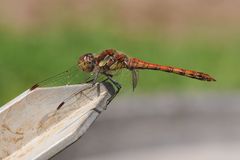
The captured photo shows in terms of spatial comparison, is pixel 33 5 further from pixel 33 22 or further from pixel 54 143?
pixel 54 143

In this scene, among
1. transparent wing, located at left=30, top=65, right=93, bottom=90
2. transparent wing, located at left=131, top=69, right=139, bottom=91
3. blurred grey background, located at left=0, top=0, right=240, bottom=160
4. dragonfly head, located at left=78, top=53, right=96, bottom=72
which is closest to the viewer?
transparent wing, located at left=30, top=65, right=93, bottom=90

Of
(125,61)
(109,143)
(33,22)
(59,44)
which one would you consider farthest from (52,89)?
(33,22)

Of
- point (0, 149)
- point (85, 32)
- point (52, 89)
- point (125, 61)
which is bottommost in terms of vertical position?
point (0, 149)

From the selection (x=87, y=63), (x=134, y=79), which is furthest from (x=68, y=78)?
(x=134, y=79)

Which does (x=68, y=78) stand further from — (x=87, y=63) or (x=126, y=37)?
(x=126, y=37)

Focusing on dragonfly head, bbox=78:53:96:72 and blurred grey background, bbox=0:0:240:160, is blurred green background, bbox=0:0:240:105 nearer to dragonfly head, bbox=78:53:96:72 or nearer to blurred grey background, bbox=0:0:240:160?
blurred grey background, bbox=0:0:240:160

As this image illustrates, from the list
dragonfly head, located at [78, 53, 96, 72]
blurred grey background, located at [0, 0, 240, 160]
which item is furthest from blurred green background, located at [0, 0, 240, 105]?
dragonfly head, located at [78, 53, 96, 72]
